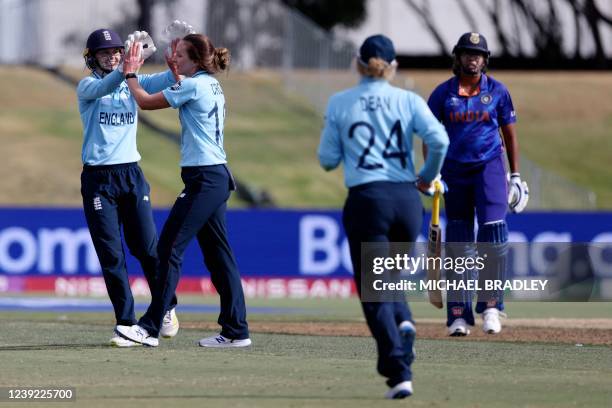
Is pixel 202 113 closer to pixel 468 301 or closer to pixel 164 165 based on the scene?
pixel 468 301

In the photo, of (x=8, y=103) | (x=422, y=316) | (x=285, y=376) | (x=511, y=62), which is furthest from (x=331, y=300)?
(x=511, y=62)

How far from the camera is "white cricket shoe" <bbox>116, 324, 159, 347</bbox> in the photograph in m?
10.0

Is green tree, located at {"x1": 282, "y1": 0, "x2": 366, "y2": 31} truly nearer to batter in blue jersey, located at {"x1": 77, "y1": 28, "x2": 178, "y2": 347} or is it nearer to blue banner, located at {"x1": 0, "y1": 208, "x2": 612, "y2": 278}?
blue banner, located at {"x1": 0, "y1": 208, "x2": 612, "y2": 278}

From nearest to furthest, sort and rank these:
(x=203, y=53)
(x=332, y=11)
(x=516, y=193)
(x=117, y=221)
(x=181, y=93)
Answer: (x=181, y=93)
(x=203, y=53)
(x=117, y=221)
(x=516, y=193)
(x=332, y=11)

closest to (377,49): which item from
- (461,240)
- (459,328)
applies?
(461,240)

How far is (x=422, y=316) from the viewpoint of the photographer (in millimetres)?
15859

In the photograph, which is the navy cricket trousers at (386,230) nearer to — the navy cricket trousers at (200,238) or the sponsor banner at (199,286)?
the navy cricket trousers at (200,238)

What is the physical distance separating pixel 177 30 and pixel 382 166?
2.92 metres

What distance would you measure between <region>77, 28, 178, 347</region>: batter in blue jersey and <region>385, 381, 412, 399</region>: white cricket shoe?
2897 millimetres

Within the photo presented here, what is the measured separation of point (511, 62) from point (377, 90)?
29.0 metres

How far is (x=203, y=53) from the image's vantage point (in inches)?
389

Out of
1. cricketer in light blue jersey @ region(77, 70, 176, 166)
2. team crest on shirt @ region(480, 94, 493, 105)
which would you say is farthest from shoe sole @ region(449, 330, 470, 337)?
cricketer in light blue jersey @ region(77, 70, 176, 166)

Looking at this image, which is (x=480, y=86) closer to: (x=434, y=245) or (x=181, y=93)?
(x=434, y=245)

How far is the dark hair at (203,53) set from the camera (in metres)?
9.87
